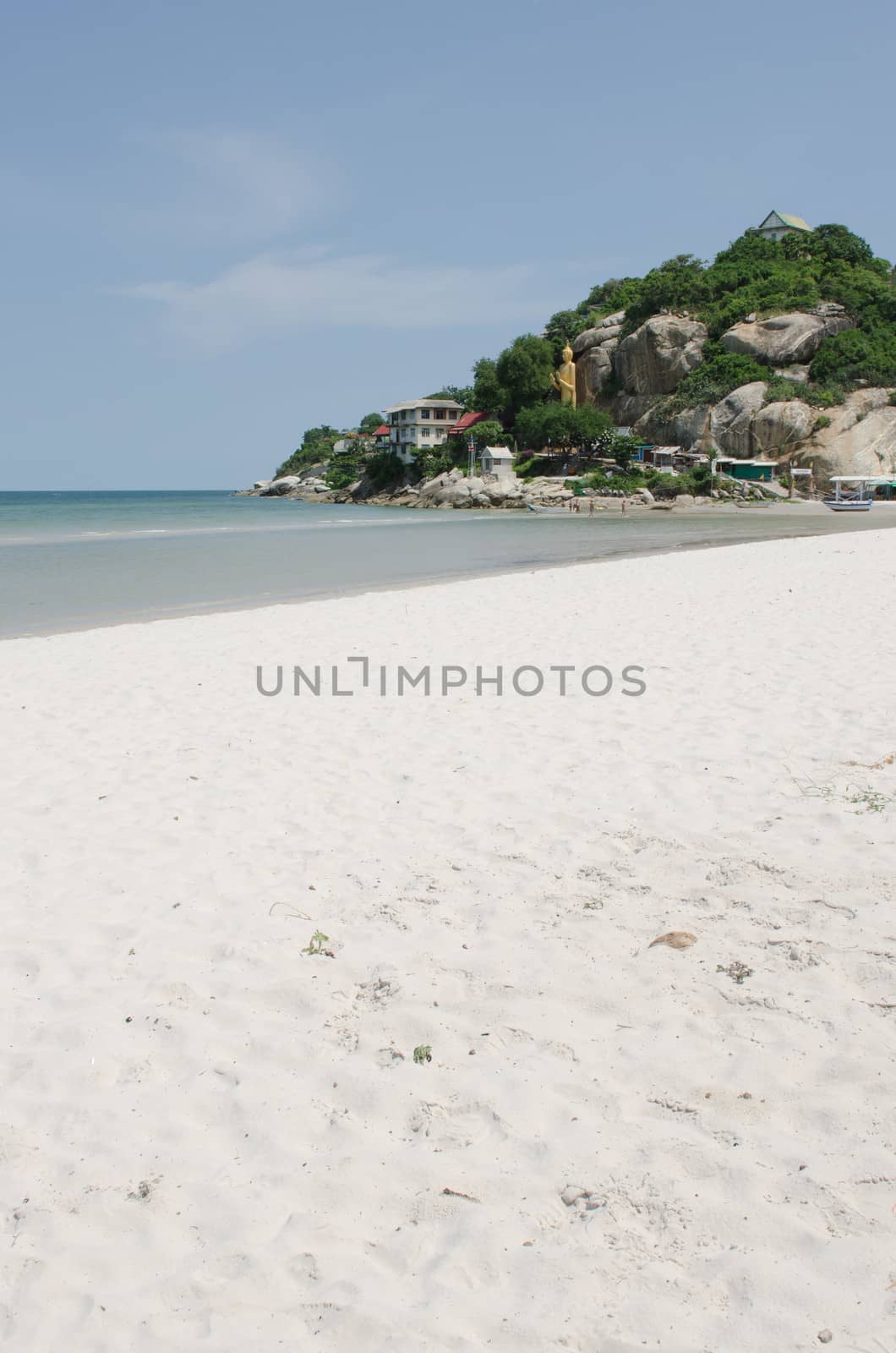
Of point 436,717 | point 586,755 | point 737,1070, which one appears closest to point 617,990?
point 737,1070

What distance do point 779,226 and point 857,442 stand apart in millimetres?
47284

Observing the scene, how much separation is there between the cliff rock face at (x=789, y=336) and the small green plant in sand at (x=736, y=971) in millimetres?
78765

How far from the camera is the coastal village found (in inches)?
2618

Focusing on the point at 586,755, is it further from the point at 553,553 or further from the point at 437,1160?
the point at 553,553

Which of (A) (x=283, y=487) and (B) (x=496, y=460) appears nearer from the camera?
(B) (x=496, y=460)

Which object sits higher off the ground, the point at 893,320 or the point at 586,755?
the point at 893,320

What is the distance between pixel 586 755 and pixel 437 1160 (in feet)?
12.7

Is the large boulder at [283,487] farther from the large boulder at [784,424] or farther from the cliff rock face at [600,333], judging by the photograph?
the large boulder at [784,424]

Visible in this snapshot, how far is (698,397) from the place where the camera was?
241 ft

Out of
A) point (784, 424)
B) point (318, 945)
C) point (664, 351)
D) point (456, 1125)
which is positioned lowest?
point (456, 1125)

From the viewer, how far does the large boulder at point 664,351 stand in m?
76.9

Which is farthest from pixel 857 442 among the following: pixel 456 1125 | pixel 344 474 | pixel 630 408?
pixel 456 1125

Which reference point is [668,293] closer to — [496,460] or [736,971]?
[496,460]

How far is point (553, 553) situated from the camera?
27.7 meters
